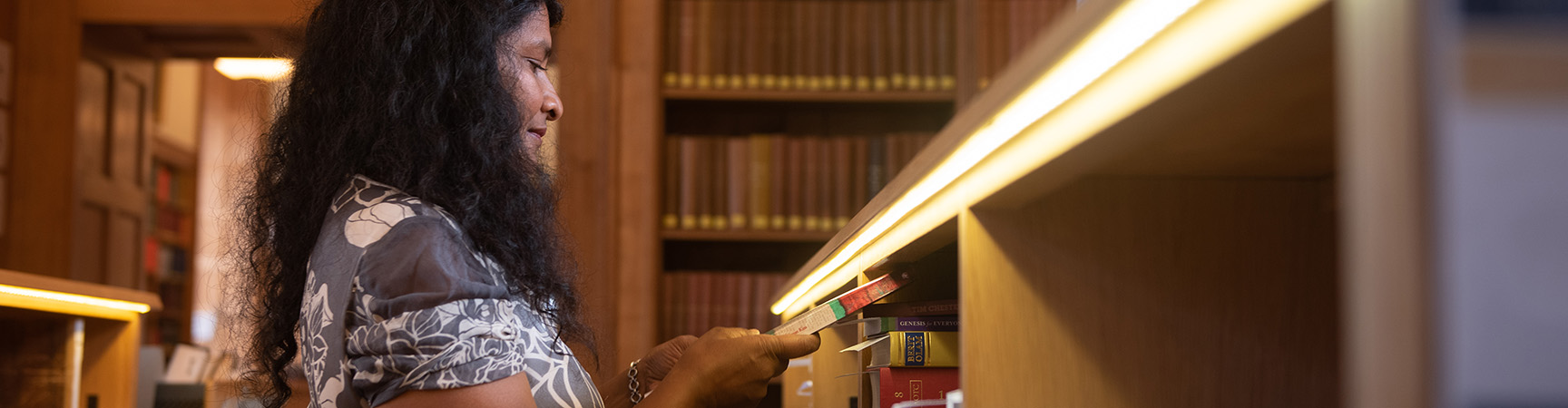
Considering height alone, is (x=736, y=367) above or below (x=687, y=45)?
below

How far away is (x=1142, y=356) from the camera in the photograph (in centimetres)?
72

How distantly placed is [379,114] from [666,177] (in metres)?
2.12

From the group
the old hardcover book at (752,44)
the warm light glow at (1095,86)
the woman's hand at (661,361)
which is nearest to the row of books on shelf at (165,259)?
the old hardcover book at (752,44)

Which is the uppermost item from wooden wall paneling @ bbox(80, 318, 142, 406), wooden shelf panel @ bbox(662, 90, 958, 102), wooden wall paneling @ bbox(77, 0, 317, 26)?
wooden wall paneling @ bbox(77, 0, 317, 26)

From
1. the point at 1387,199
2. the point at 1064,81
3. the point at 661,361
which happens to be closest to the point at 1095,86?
the point at 1064,81

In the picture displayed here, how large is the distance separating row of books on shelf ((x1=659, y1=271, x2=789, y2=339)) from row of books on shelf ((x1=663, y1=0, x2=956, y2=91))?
52 cm

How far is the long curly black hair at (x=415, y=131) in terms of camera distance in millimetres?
918

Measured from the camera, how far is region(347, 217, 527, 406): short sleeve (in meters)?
0.79

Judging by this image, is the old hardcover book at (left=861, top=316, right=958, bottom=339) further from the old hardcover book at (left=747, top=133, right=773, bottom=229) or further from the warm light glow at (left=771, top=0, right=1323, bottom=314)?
the old hardcover book at (left=747, top=133, right=773, bottom=229)

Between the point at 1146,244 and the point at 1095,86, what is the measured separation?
291 mm

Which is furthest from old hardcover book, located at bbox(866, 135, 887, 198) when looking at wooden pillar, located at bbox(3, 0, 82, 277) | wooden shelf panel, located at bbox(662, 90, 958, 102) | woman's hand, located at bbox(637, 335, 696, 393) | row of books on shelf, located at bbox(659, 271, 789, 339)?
wooden pillar, located at bbox(3, 0, 82, 277)

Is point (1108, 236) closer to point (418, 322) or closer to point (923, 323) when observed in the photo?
point (923, 323)

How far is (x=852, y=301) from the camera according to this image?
0.82 metres

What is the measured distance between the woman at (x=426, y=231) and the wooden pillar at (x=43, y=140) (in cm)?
254
